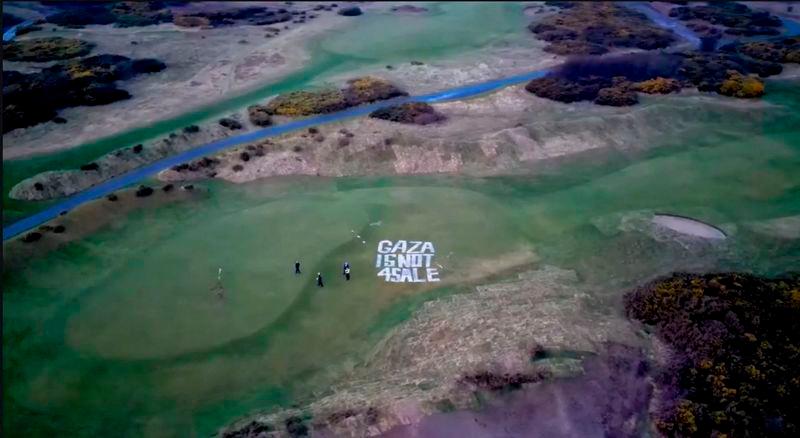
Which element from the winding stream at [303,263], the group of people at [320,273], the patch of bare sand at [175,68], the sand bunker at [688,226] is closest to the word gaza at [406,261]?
the winding stream at [303,263]

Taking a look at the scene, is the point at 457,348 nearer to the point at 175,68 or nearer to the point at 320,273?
the point at 320,273

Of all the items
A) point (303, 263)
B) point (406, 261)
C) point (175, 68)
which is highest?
point (175, 68)

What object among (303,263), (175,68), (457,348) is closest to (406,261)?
(303,263)

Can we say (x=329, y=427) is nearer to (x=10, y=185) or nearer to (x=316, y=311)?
(x=316, y=311)

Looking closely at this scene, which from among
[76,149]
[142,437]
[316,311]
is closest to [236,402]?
[142,437]

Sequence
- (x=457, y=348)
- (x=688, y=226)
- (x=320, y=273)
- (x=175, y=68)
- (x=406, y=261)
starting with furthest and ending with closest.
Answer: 1. (x=175, y=68)
2. (x=688, y=226)
3. (x=406, y=261)
4. (x=320, y=273)
5. (x=457, y=348)

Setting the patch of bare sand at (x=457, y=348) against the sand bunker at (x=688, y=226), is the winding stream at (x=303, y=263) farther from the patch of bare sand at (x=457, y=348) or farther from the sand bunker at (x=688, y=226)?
the patch of bare sand at (x=457, y=348)
